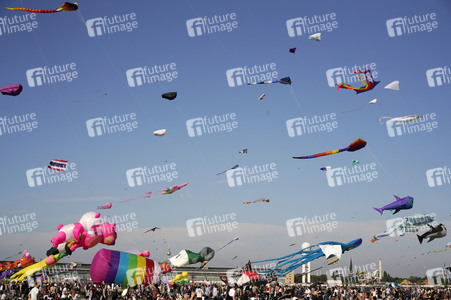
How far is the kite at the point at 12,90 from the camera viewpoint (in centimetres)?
1977

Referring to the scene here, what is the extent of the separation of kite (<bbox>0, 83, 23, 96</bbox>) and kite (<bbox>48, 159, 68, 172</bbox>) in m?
5.23

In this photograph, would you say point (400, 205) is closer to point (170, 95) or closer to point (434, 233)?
point (434, 233)

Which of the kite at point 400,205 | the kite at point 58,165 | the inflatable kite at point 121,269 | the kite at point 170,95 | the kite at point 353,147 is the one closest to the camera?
the kite at point 353,147

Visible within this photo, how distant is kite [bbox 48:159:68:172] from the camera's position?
24.0m

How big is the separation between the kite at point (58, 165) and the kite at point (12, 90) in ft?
17.2

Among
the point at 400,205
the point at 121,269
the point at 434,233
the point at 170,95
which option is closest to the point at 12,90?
the point at 170,95

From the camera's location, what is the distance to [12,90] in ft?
65.3

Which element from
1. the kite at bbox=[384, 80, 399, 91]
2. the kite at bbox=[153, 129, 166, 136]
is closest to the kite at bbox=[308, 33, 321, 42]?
the kite at bbox=[384, 80, 399, 91]

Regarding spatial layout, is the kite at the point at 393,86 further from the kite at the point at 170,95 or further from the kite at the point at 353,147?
the kite at the point at 170,95

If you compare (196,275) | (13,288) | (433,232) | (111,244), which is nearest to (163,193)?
(111,244)

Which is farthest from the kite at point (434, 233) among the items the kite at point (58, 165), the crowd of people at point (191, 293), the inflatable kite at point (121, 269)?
the kite at point (58, 165)

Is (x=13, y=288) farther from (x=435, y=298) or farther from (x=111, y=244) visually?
(x=435, y=298)

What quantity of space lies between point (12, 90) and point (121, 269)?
10366mm

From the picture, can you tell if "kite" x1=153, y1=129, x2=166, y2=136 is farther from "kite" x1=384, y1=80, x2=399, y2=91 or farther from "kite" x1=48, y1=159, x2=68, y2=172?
"kite" x1=384, y1=80, x2=399, y2=91
